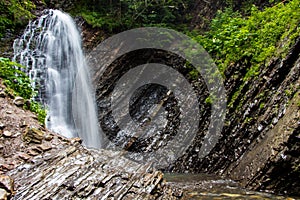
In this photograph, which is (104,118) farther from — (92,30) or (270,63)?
(270,63)

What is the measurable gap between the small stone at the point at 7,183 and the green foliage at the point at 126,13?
381 inches

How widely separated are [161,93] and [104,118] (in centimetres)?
260

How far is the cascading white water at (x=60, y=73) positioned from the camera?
990 centimetres

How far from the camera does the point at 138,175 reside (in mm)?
3906

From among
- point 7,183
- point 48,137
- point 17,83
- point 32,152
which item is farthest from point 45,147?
point 17,83

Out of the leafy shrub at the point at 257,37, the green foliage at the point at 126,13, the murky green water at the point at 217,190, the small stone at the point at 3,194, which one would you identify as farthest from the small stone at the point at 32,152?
the green foliage at the point at 126,13

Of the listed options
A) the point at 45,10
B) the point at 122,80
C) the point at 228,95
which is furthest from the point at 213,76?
the point at 45,10

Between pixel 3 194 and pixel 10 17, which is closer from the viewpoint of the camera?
pixel 3 194

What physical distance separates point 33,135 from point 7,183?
4.59 ft

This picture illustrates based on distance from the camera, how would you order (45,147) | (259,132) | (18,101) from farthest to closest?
(18,101) < (259,132) < (45,147)

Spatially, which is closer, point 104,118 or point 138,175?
point 138,175

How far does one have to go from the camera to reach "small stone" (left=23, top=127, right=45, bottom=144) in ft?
14.4

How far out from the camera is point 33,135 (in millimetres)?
4469

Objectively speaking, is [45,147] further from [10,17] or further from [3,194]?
[10,17]
